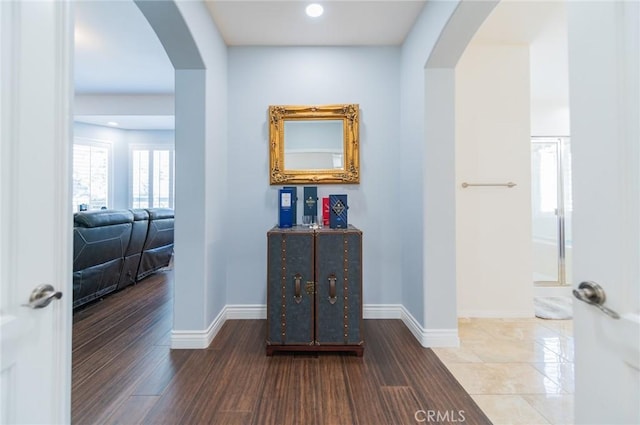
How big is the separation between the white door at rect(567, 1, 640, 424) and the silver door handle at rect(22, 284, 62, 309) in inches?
58.5

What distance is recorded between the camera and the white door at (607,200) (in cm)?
73

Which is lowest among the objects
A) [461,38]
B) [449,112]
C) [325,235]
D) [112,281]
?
[112,281]

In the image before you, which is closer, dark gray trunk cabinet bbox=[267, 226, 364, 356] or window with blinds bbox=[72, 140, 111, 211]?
dark gray trunk cabinet bbox=[267, 226, 364, 356]

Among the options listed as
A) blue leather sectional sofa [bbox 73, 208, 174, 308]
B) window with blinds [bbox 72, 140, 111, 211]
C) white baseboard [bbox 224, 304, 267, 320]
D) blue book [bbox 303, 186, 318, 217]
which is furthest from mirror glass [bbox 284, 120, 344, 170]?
window with blinds [bbox 72, 140, 111, 211]

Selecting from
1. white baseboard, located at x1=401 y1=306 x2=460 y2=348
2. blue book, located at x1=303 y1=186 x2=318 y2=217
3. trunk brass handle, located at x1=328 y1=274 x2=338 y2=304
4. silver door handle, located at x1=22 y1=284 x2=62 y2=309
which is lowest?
white baseboard, located at x1=401 y1=306 x2=460 y2=348

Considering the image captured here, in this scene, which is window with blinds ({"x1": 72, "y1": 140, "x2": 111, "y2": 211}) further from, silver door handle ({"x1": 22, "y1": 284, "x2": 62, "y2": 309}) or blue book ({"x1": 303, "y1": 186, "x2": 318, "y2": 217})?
silver door handle ({"x1": 22, "y1": 284, "x2": 62, "y2": 309})

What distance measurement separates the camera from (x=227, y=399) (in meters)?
1.72

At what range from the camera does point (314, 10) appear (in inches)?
95.2

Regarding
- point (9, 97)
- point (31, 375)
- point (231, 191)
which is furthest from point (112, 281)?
point (9, 97)

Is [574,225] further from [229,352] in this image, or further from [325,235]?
[229,352]

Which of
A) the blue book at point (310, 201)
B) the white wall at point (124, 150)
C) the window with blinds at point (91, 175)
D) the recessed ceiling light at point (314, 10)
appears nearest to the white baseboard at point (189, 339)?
the blue book at point (310, 201)

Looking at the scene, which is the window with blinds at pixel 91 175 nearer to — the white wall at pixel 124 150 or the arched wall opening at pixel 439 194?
the white wall at pixel 124 150

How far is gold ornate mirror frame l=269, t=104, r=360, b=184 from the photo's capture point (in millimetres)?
2900

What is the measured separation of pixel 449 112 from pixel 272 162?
158cm
